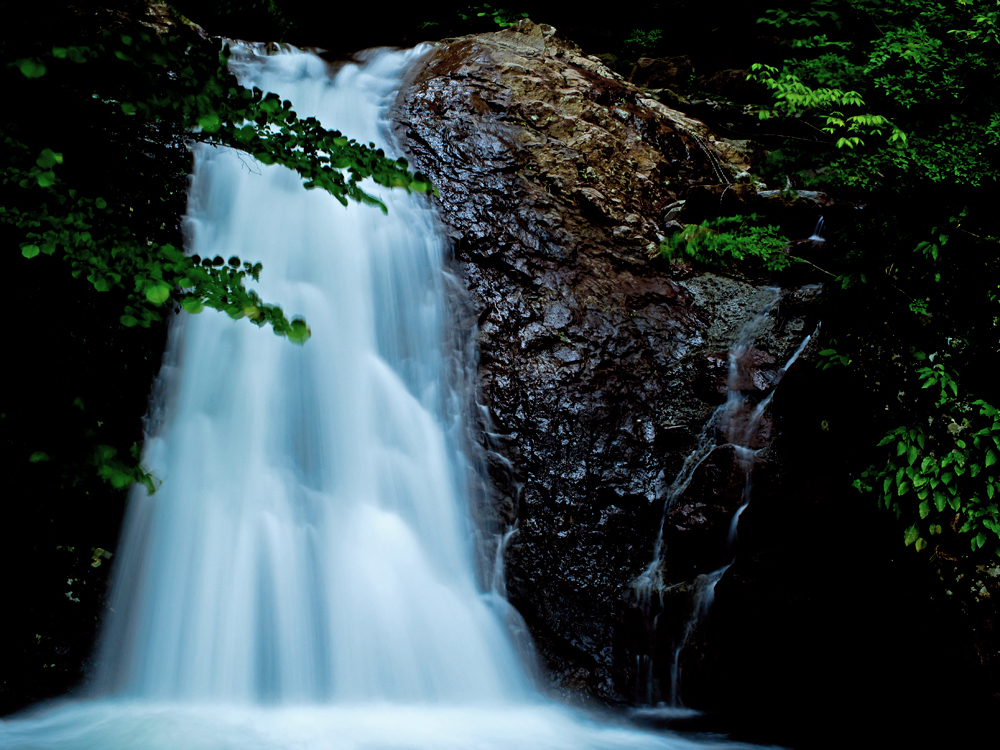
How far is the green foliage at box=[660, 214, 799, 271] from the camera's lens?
219 inches

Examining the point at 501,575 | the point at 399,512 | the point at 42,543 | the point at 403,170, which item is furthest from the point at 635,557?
the point at 42,543

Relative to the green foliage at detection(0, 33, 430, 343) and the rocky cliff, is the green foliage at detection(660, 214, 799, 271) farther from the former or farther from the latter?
the green foliage at detection(0, 33, 430, 343)

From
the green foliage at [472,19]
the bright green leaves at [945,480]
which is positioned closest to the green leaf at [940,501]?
the bright green leaves at [945,480]

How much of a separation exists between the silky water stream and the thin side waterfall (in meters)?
0.48

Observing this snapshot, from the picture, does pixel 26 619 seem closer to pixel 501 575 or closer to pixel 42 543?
pixel 42 543

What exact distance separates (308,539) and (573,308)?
10.5 feet

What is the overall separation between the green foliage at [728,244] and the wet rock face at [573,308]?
0.24 m

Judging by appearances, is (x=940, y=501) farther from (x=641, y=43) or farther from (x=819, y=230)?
(x=641, y=43)

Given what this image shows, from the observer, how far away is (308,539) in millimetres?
4543

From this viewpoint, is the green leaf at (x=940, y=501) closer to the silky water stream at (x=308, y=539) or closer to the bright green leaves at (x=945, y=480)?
the bright green leaves at (x=945, y=480)

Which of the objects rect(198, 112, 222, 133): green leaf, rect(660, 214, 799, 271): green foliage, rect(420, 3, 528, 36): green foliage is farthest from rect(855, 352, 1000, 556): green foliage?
rect(420, 3, 528, 36): green foliage

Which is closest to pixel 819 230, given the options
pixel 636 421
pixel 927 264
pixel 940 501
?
pixel 927 264

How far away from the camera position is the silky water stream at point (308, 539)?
151 inches

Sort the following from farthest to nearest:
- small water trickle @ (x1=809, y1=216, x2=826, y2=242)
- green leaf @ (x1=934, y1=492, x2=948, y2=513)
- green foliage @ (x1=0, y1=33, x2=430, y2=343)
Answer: small water trickle @ (x1=809, y1=216, x2=826, y2=242) < green leaf @ (x1=934, y1=492, x2=948, y2=513) < green foliage @ (x1=0, y1=33, x2=430, y2=343)
